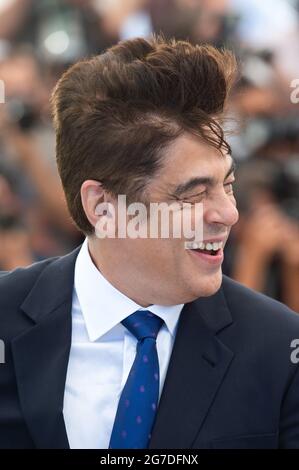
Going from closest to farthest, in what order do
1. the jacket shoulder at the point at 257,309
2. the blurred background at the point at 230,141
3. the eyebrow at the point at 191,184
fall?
the eyebrow at the point at 191,184, the jacket shoulder at the point at 257,309, the blurred background at the point at 230,141

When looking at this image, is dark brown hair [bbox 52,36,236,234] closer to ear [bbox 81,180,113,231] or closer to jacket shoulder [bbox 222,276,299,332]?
ear [bbox 81,180,113,231]

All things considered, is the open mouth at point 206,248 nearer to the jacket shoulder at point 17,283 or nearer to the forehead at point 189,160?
the forehead at point 189,160

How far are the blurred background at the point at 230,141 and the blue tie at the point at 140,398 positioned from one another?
4.20ft

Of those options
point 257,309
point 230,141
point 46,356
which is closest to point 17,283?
point 46,356

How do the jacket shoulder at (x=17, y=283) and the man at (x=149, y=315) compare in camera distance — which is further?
the jacket shoulder at (x=17, y=283)

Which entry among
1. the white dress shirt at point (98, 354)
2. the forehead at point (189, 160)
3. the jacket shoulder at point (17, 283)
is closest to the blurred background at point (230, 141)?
the jacket shoulder at point (17, 283)

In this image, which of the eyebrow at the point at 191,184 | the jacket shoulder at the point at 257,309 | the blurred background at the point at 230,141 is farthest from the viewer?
the blurred background at the point at 230,141

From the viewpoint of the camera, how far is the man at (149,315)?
58.0 inches

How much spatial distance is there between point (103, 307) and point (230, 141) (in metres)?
1.38

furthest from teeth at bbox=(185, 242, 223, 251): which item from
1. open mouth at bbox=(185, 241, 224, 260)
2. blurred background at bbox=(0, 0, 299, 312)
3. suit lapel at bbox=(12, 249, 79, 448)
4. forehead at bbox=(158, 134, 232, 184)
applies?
blurred background at bbox=(0, 0, 299, 312)

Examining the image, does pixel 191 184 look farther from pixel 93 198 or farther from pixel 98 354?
pixel 98 354

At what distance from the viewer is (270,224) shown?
2826mm

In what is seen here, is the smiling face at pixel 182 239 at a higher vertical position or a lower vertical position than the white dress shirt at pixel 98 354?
higher

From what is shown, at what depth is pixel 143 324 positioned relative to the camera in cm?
155
